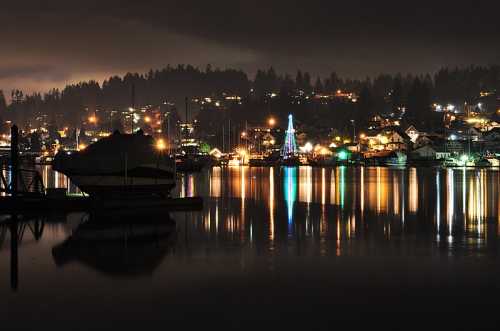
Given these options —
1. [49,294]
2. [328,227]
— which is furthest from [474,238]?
[49,294]

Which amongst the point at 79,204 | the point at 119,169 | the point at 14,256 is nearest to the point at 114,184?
the point at 119,169

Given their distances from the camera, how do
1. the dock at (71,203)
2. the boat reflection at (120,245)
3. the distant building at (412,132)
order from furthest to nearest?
the distant building at (412,132) → the dock at (71,203) → the boat reflection at (120,245)

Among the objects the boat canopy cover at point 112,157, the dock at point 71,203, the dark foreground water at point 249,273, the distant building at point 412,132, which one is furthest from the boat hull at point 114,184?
the distant building at point 412,132

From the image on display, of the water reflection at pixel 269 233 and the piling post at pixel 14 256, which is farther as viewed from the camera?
the water reflection at pixel 269 233

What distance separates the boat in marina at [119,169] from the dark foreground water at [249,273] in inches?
127

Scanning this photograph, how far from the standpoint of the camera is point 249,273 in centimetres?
1357

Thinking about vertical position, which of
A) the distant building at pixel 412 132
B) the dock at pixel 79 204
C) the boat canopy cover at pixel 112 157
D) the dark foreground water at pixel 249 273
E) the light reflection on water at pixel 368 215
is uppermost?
the distant building at pixel 412 132

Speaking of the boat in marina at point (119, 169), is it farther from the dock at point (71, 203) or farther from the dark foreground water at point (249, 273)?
the dark foreground water at point (249, 273)

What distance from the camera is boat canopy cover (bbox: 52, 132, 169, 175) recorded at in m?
26.9

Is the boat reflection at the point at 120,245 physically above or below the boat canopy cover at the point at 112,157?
below

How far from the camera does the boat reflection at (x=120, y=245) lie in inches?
567

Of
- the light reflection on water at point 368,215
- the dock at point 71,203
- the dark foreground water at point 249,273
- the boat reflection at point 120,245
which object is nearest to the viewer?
the dark foreground water at point 249,273

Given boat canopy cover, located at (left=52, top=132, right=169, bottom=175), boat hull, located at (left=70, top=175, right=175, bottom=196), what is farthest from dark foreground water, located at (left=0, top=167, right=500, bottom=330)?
boat canopy cover, located at (left=52, top=132, right=169, bottom=175)

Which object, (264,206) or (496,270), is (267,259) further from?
(264,206)
